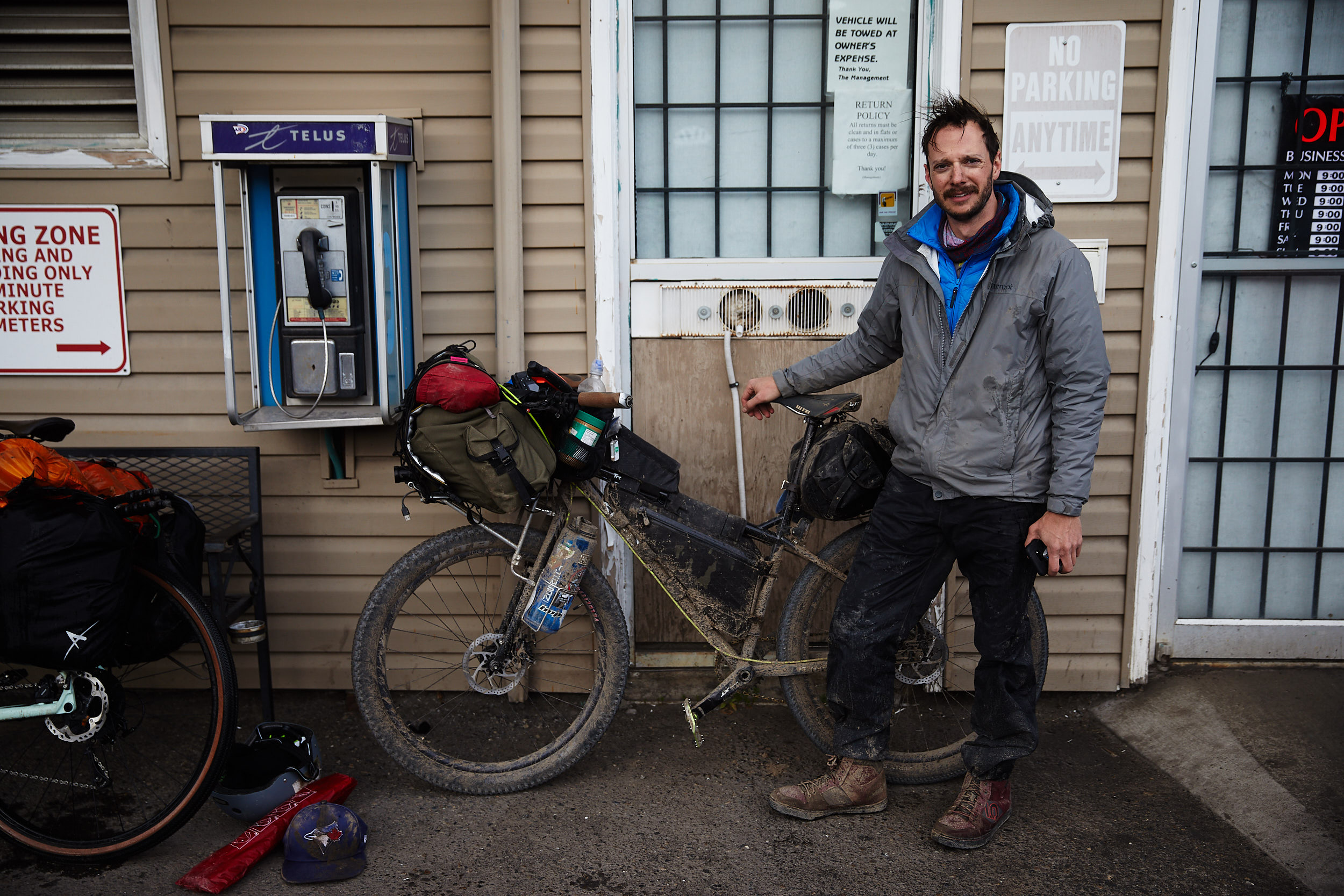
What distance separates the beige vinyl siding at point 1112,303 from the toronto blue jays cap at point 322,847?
101 inches

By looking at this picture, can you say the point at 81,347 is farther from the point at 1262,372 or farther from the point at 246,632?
the point at 1262,372

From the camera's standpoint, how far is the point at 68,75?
3453 mm

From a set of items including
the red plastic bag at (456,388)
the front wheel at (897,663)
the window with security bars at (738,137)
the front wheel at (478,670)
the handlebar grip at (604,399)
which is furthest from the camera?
the window with security bars at (738,137)

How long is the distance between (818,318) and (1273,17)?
2017 millimetres

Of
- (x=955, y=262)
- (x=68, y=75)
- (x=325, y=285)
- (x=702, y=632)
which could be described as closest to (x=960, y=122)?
(x=955, y=262)

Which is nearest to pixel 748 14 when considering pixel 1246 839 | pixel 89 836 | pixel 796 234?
pixel 796 234

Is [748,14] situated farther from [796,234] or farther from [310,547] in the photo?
[310,547]

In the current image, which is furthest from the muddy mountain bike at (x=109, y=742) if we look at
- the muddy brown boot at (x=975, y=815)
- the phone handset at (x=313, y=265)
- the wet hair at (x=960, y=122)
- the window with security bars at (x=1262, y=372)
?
the window with security bars at (x=1262, y=372)

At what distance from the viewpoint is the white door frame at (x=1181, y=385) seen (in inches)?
135

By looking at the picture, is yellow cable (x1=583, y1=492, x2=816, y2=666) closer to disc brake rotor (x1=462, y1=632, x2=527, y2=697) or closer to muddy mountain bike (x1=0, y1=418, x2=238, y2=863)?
disc brake rotor (x1=462, y1=632, x2=527, y2=697)

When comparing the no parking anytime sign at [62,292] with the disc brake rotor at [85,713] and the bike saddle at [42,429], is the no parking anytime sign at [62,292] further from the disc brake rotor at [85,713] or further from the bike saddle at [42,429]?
the disc brake rotor at [85,713]

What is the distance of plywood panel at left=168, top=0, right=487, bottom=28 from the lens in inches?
133

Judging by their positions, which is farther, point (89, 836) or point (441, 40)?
point (441, 40)

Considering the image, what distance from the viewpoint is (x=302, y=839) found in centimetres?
262
